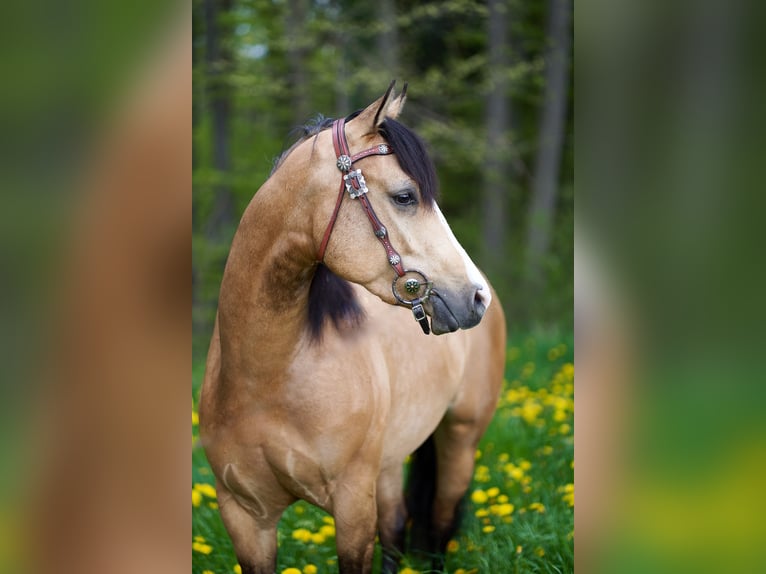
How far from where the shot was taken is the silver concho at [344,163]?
213 centimetres

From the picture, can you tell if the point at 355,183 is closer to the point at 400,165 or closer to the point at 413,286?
the point at 400,165

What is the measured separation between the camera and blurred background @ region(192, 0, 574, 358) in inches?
314

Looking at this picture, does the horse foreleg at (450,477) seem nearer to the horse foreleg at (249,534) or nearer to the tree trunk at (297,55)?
the horse foreleg at (249,534)

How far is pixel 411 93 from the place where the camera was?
367 inches

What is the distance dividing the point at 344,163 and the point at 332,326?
0.62 m

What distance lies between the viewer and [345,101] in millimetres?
8789

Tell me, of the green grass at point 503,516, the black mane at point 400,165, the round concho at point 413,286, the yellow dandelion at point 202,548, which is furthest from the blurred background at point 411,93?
the round concho at point 413,286

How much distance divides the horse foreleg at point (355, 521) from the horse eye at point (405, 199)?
3.12 feet

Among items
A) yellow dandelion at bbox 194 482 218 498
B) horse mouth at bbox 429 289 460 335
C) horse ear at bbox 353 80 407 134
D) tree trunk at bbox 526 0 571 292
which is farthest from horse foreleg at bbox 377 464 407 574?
tree trunk at bbox 526 0 571 292

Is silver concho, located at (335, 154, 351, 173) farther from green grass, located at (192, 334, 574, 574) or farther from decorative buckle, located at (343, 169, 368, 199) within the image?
green grass, located at (192, 334, 574, 574)

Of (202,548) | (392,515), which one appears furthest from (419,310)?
(202,548)
